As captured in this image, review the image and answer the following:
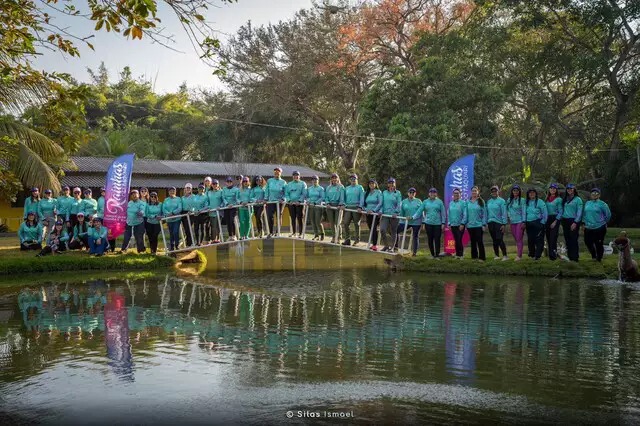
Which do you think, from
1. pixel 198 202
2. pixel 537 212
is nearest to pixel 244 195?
pixel 198 202

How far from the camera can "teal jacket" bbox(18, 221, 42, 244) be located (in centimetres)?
1995

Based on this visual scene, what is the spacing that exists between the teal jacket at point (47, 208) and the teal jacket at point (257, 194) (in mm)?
5924

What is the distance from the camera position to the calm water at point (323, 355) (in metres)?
6.70

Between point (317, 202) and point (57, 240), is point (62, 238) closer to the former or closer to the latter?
point (57, 240)

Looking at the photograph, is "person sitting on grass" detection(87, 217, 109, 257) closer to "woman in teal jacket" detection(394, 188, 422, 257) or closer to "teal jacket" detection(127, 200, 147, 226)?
"teal jacket" detection(127, 200, 147, 226)

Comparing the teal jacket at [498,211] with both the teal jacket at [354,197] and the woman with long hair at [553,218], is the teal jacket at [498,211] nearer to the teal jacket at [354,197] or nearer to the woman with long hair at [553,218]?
the woman with long hair at [553,218]

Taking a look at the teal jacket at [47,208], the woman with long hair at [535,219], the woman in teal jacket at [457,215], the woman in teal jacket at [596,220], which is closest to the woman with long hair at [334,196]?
the woman in teal jacket at [457,215]

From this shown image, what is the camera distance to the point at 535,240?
681 inches

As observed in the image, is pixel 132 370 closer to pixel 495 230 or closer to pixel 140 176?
pixel 495 230

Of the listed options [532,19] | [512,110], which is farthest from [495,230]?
[512,110]

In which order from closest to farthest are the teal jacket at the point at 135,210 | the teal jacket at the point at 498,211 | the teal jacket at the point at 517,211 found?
1. the teal jacket at the point at 517,211
2. the teal jacket at the point at 498,211
3. the teal jacket at the point at 135,210

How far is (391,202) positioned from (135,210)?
285 inches

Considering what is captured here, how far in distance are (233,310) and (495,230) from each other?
817 centimetres

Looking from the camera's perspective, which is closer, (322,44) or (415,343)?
(415,343)
